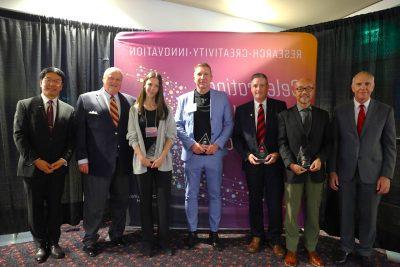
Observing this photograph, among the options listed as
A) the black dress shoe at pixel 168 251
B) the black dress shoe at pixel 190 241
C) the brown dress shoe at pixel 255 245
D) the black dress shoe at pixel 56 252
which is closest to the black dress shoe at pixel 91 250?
the black dress shoe at pixel 56 252

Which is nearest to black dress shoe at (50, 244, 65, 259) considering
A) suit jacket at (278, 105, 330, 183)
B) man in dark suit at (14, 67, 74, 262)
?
man in dark suit at (14, 67, 74, 262)

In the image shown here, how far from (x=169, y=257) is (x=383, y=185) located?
200cm

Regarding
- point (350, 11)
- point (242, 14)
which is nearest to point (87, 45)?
point (242, 14)

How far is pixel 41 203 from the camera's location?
9.13 ft

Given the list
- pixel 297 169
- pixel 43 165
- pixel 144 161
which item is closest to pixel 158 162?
pixel 144 161

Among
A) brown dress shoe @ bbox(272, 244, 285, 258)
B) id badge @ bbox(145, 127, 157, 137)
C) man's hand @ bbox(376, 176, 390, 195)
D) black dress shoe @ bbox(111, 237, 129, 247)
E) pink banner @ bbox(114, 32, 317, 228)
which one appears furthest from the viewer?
pink banner @ bbox(114, 32, 317, 228)

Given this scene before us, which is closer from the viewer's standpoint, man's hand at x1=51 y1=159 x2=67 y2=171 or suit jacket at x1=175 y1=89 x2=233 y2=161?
man's hand at x1=51 y1=159 x2=67 y2=171

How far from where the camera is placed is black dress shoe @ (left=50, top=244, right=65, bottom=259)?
2.81 meters

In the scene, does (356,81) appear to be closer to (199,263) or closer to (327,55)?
(327,55)

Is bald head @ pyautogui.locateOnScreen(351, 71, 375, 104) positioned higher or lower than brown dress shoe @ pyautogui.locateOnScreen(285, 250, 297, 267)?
higher

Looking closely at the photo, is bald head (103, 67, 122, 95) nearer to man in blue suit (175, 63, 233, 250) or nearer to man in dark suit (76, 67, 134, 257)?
man in dark suit (76, 67, 134, 257)

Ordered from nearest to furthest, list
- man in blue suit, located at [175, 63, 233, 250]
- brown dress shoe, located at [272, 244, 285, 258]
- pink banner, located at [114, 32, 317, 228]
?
brown dress shoe, located at [272, 244, 285, 258] → man in blue suit, located at [175, 63, 233, 250] → pink banner, located at [114, 32, 317, 228]

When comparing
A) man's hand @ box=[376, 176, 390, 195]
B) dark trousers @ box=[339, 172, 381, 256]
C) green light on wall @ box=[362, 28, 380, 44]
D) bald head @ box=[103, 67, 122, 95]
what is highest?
green light on wall @ box=[362, 28, 380, 44]

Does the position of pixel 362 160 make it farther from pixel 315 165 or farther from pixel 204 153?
pixel 204 153
